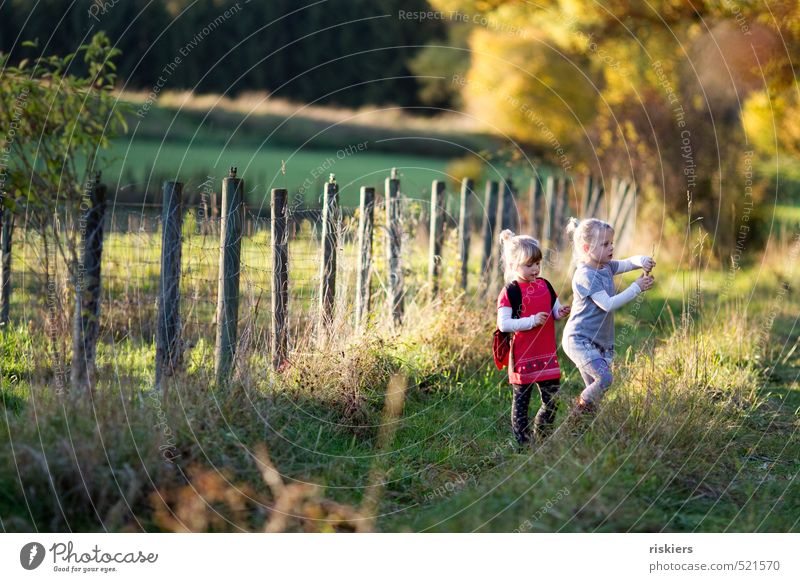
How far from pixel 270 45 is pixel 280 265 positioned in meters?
34.7

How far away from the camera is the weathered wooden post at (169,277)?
646 cm

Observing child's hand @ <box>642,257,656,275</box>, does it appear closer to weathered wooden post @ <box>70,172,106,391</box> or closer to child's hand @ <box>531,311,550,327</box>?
child's hand @ <box>531,311,550,327</box>

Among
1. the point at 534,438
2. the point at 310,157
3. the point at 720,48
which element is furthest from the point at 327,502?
the point at 310,157

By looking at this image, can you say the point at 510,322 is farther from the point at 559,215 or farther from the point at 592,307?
the point at 559,215

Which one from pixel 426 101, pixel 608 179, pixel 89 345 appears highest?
pixel 426 101

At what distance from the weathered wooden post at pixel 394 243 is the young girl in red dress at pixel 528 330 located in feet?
8.23

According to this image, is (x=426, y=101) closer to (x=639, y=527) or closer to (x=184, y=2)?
(x=184, y=2)

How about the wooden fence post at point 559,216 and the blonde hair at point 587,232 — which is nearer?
the blonde hair at point 587,232

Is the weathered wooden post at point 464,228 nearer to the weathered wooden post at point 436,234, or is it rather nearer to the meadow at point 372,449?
the weathered wooden post at point 436,234

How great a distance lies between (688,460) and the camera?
575cm

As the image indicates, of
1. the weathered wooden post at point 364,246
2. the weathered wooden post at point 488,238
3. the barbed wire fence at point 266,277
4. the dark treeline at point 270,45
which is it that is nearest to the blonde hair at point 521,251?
the barbed wire fence at point 266,277

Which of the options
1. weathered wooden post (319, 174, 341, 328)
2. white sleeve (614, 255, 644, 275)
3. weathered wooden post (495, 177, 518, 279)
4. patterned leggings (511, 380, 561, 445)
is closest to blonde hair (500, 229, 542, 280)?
white sleeve (614, 255, 644, 275)

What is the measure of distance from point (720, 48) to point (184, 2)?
25871 mm

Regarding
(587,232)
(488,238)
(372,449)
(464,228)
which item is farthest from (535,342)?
(488,238)
